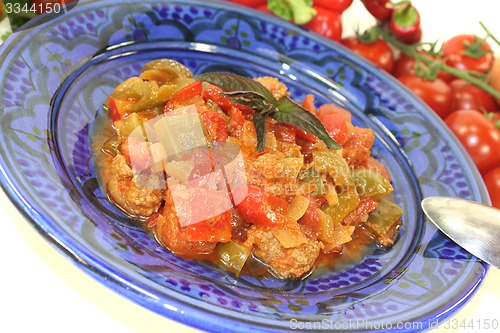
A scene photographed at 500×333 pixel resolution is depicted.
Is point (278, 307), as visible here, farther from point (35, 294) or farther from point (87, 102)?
point (87, 102)

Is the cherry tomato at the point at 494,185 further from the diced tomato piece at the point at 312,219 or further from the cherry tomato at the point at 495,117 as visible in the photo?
the diced tomato piece at the point at 312,219

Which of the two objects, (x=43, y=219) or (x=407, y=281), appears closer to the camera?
(x=43, y=219)

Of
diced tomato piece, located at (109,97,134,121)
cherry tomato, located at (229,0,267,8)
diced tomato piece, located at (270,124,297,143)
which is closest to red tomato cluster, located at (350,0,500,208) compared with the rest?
cherry tomato, located at (229,0,267,8)

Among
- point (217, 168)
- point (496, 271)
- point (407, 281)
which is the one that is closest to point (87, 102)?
point (217, 168)

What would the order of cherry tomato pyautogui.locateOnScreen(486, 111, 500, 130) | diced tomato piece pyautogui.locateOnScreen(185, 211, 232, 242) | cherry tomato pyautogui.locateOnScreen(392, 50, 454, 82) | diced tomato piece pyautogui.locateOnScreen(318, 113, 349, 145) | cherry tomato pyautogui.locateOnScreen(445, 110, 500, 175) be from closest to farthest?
diced tomato piece pyautogui.locateOnScreen(185, 211, 232, 242)
diced tomato piece pyautogui.locateOnScreen(318, 113, 349, 145)
cherry tomato pyautogui.locateOnScreen(445, 110, 500, 175)
cherry tomato pyautogui.locateOnScreen(486, 111, 500, 130)
cherry tomato pyautogui.locateOnScreen(392, 50, 454, 82)

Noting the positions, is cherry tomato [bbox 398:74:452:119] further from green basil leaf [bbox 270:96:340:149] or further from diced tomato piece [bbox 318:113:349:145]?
green basil leaf [bbox 270:96:340:149]

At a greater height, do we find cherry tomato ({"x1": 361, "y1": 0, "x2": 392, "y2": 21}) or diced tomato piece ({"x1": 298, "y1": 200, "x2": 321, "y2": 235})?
cherry tomato ({"x1": 361, "y1": 0, "x2": 392, "y2": 21})
